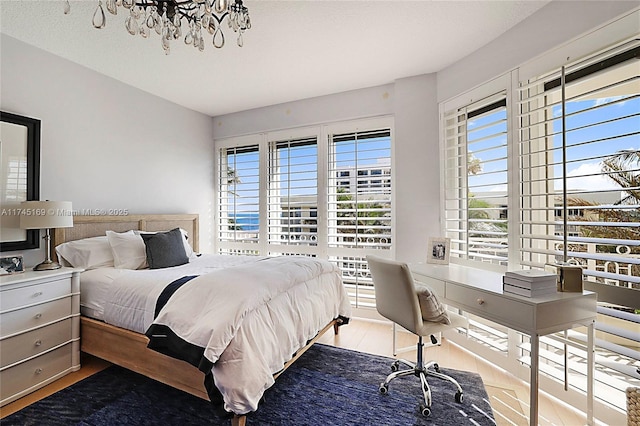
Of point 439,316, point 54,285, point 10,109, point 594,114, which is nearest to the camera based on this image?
point 594,114

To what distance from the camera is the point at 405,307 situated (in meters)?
2.08

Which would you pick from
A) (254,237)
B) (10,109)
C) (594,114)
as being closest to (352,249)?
(254,237)

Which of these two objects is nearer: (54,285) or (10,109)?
(54,285)

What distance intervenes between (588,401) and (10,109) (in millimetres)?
4682

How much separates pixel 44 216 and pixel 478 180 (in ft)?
11.9

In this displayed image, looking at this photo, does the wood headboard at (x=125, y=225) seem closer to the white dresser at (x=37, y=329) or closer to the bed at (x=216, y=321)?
the bed at (x=216, y=321)

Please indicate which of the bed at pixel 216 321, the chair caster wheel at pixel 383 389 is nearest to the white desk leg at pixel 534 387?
the chair caster wheel at pixel 383 389

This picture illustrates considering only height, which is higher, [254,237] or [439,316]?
A: [254,237]

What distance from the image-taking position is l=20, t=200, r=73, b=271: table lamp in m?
2.44

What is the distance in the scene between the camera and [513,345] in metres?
2.51

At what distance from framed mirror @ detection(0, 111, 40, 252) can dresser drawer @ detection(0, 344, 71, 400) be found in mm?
945

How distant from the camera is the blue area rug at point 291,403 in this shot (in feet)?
6.34

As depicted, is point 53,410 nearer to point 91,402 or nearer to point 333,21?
point 91,402

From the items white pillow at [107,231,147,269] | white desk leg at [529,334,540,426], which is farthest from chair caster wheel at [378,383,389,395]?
white pillow at [107,231,147,269]
